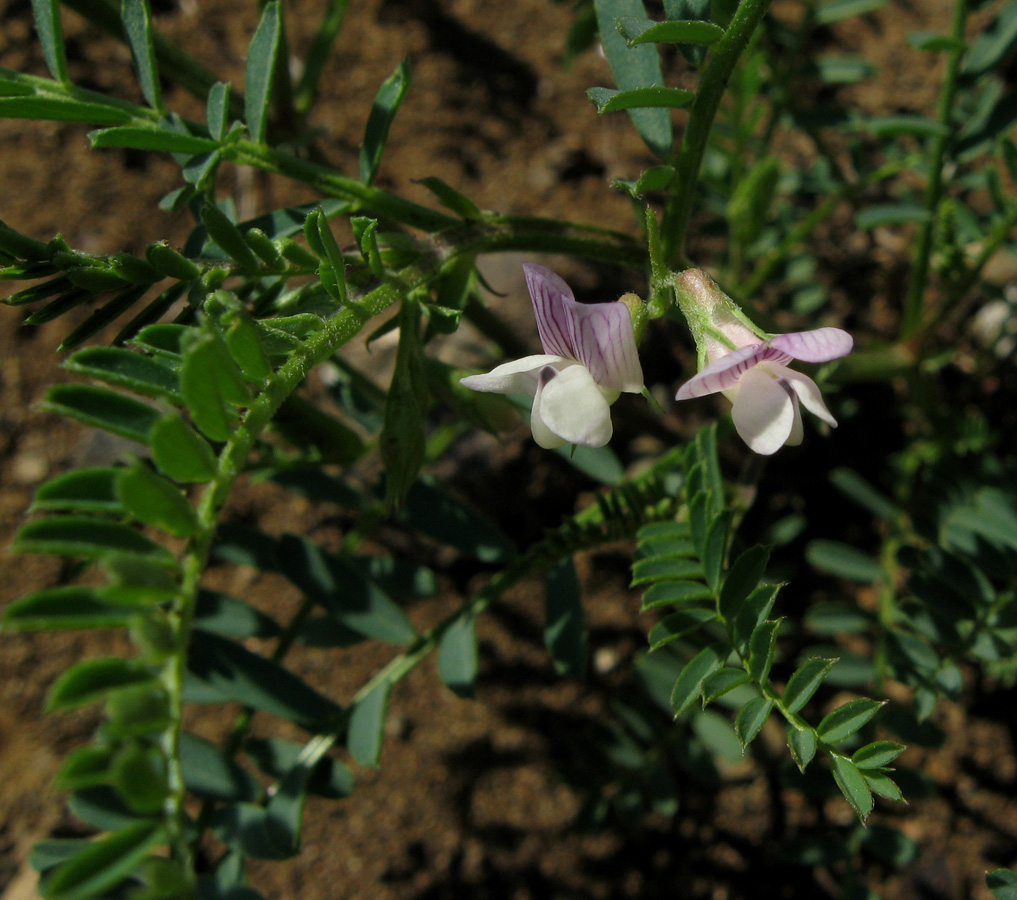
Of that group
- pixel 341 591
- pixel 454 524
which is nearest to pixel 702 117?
pixel 454 524

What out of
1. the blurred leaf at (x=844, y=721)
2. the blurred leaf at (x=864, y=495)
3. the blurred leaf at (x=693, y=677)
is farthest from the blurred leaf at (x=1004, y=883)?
the blurred leaf at (x=864, y=495)

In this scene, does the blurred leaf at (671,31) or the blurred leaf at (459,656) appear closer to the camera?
the blurred leaf at (671,31)

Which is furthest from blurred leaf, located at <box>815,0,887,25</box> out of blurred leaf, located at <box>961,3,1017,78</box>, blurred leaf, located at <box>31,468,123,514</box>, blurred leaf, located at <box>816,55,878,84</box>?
blurred leaf, located at <box>31,468,123,514</box>

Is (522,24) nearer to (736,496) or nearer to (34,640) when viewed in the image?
(736,496)

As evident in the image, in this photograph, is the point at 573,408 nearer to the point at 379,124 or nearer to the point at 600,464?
the point at 379,124

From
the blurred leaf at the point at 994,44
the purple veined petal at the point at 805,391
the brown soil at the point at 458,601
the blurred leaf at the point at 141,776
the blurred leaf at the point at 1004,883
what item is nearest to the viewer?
the blurred leaf at the point at 141,776

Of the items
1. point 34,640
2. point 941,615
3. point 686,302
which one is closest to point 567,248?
point 686,302

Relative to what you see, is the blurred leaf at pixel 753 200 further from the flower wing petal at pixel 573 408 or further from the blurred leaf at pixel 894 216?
the flower wing petal at pixel 573 408

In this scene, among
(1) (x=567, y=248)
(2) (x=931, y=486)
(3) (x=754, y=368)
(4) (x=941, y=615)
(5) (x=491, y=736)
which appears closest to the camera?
(3) (x=754, y=368)
